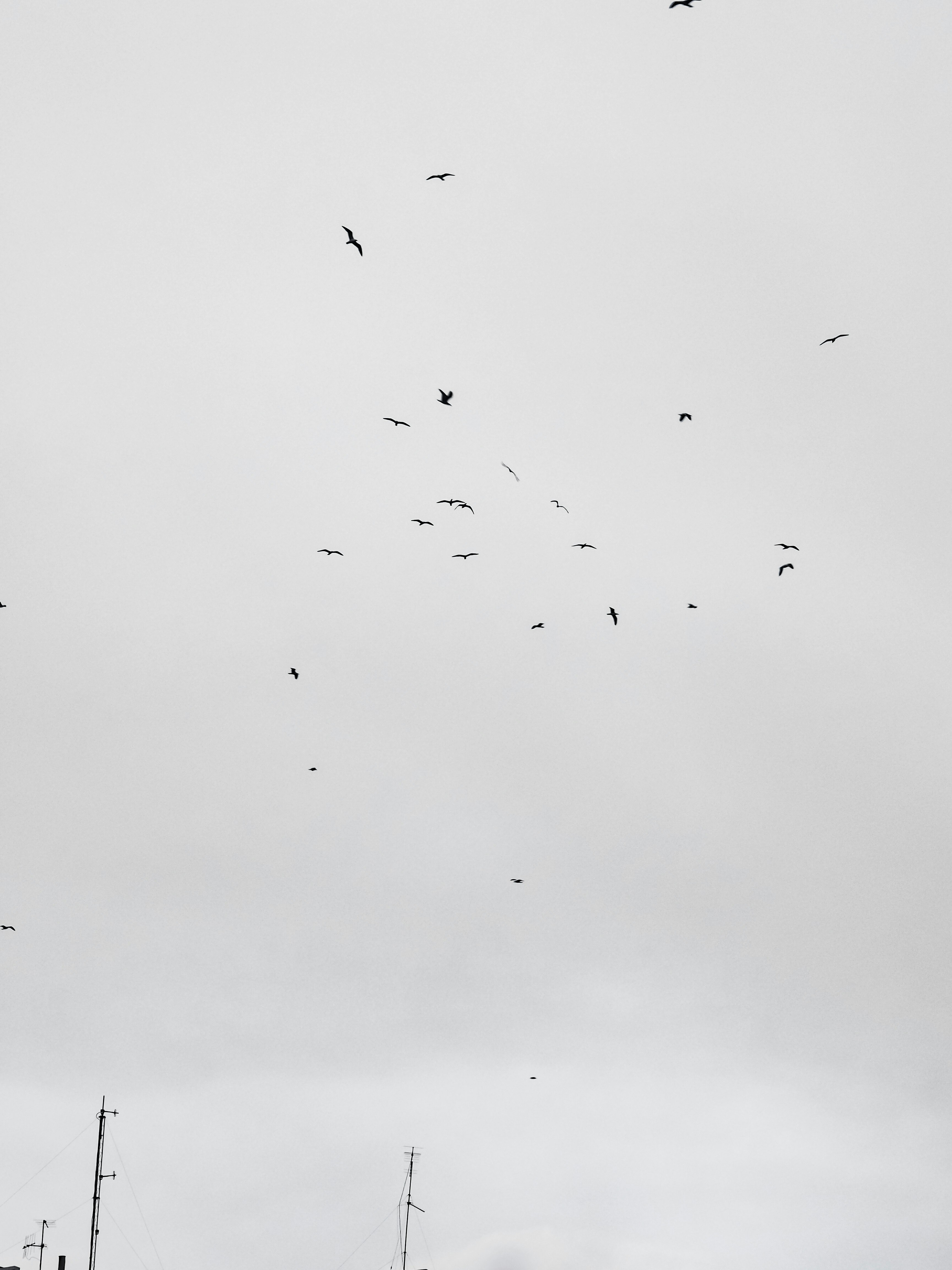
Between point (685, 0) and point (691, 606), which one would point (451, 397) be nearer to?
point (685, 0)

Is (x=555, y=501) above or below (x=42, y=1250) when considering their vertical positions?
above

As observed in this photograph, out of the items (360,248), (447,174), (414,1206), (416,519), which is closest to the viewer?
(360,248)

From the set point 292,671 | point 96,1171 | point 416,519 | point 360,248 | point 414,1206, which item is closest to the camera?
point 360,248

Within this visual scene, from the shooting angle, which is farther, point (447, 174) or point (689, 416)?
point (689, 416)

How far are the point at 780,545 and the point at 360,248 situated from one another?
3039cm

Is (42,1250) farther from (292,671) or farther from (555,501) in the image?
(555,501)

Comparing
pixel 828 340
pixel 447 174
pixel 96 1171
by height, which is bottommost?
pixel 96 1171

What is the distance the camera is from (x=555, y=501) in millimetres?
68250

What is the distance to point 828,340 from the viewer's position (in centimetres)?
6431

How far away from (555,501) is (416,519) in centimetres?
1046

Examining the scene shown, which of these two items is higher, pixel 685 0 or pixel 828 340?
pixel 828 340

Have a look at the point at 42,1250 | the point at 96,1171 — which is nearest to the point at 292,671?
the point at 96,1171

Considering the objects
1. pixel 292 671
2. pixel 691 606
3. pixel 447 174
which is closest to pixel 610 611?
pixel 691 606

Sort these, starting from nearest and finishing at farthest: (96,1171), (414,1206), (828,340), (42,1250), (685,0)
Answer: (685,0)
(828,340)
(96,1171)
(42,1250)
(414,1206)
